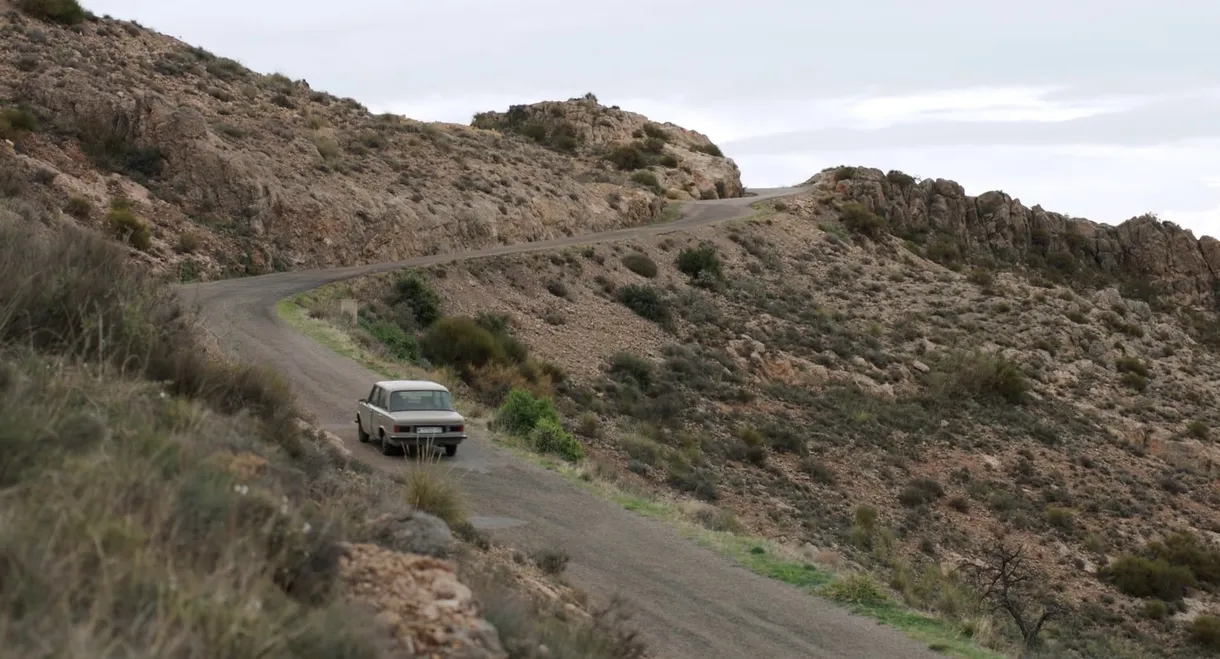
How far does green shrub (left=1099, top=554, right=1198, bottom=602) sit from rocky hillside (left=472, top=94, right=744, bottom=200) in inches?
1842

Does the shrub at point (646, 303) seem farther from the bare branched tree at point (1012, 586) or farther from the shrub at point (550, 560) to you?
the shrub at point (550, 560)

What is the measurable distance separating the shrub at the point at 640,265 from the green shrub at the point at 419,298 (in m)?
12.3

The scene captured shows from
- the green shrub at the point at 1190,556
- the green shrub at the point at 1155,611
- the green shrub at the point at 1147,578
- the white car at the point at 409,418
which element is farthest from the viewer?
the green shrub at the point at 1190,556

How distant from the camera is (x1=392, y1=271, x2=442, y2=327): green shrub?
1336 inches

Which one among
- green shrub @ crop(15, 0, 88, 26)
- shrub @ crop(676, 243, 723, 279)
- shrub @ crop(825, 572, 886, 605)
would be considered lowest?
shrub @ crop(825, 572, 886, 605)

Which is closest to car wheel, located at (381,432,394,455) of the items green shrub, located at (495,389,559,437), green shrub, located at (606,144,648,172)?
green shrub, located at (495,389,559,437)

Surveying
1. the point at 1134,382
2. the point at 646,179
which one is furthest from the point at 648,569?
the point at 646,179

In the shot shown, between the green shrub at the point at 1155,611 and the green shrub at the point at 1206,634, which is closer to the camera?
the green shrub at the point at 1206,634

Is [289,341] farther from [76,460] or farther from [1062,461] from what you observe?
[1062,461]

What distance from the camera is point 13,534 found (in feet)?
15.9

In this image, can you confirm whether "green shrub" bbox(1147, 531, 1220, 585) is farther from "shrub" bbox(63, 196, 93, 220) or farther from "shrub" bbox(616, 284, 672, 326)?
"shrub" bbox(63, 196, 93, 220)

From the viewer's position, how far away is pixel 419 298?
3453cm

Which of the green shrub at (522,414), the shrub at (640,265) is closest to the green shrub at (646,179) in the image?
the shrub at (640,265)

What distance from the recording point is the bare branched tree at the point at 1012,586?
19.8m
